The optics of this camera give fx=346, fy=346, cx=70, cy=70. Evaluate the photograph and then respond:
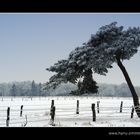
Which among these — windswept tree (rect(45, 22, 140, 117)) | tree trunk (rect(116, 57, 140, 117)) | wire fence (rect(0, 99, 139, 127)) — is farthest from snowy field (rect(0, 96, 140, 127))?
windswept tree (rect(45, 22, 140, 117))

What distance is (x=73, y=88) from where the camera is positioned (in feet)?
41.9

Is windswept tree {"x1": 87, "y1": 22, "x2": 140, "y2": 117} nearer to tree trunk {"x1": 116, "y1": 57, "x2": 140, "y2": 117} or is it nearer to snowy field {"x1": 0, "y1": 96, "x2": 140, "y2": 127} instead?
tree trunk {"x1": 116, "y1": 57, "x2": 140, "y2": 117}

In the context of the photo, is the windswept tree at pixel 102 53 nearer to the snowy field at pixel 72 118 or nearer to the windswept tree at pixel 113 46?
the windswept tree at pixel 113 46

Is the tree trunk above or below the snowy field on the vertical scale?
above

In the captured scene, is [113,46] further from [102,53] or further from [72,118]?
[72,118]

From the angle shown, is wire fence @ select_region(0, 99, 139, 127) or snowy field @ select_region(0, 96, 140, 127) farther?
wire fence @ select_region(0, 99, 139, 127)

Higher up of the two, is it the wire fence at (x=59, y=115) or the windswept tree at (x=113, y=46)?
the windswept tree at (x=113, y=46)

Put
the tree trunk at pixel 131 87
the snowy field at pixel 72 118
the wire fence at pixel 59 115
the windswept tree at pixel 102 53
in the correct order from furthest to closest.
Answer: the wire fence at pixel 59 115, the windswept tree at pixel 102 53, the snowy field at pixel 72 118, the tree trunk at pixel 131 87

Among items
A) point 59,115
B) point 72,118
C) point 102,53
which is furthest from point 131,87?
point 59,115

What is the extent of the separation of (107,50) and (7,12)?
7.49 m

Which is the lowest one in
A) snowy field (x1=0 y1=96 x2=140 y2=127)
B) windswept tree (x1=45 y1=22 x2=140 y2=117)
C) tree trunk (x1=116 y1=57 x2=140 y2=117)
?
snowy field (x1=0 y1=96 x2=140 y2=127)

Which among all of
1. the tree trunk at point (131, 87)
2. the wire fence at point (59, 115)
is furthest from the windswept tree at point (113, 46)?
the wire fence at point (59, 115)
